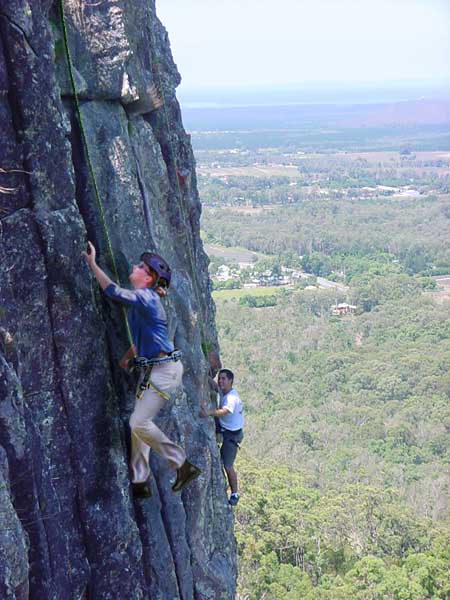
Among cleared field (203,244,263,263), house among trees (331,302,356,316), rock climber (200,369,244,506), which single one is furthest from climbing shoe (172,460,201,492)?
cleared field (203,244,263,263)

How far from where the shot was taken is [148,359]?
6.63m

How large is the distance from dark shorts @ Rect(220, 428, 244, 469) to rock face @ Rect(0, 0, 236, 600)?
855 millimetres

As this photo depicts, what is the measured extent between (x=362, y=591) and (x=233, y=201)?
16941 centimetres

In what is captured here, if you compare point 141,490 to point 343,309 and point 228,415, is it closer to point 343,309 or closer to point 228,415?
point 228,415

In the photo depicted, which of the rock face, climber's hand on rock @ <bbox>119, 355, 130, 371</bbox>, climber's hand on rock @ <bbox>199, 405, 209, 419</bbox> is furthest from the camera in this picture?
climber's hand on rock @ <bbox>199, 405, 209, 419</bbox>

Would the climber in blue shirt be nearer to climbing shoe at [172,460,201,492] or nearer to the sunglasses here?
the sunglasses

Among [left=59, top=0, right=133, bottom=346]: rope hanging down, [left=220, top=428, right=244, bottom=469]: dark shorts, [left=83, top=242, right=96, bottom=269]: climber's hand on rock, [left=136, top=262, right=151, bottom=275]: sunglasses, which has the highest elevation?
[left=59, top=0, right=133, bottom=346]: rope hanging down

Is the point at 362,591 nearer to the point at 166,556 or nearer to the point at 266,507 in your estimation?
the point at 266,507

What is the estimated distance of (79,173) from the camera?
686cm

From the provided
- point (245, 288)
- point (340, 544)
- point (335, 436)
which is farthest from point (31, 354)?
point (245, 288)

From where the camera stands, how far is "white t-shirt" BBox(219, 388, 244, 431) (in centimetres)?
887

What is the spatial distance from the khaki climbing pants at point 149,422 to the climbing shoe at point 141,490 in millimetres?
40

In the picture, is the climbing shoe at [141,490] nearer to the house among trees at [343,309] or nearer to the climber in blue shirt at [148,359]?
the climber in blue shirt at [148,359]

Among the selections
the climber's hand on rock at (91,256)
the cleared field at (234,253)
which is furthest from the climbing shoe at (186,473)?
the cleared field at (234,253)
